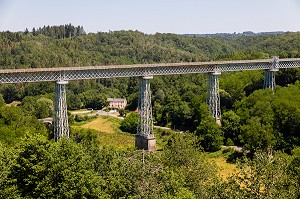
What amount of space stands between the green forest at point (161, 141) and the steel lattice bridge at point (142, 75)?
2220mm

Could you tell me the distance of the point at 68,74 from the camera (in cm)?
4300

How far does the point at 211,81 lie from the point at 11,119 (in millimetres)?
26554

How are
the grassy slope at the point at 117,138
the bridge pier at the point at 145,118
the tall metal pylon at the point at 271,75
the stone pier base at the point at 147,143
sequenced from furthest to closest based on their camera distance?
the tall metal pylon at the point at 271,75 < the bridge pier at the point at 145,118 < the stone pier base at the point at 147,143 < the grassy slope at the point at 117,138

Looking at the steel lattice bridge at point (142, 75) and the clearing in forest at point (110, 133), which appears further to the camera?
the clearing in forest at point (110, 133)

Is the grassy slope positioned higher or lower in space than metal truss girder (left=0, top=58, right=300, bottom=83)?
lower

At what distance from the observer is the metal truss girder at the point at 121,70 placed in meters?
40.8

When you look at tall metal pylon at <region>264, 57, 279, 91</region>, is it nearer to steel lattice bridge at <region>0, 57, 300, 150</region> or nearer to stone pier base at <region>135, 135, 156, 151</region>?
steel lattice bridge at <region>0, 57, 300, 150</region>

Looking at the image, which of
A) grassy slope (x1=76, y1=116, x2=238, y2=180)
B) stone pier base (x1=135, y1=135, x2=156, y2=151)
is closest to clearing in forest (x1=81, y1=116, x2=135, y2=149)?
grassy slope (x1=76, y1=116, x2=238, y2=180)

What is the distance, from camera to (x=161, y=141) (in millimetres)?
55156

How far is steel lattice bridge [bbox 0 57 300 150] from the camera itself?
41438 millimetres

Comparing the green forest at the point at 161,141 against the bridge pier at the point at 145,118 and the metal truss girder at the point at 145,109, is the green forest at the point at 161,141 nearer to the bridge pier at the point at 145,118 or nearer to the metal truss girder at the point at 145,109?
the bridge pier at the point at 145,118

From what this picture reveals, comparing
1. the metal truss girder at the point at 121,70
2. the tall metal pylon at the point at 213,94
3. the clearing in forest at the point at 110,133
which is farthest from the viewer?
the tall metal pylon at the point at 213,94

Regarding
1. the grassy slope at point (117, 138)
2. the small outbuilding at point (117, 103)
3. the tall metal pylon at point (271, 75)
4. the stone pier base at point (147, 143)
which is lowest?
the grassy slope at point (117, 138)

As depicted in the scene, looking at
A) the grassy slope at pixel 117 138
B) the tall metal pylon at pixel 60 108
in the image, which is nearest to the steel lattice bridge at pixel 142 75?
the tall metal pylon at pixel 60 108
